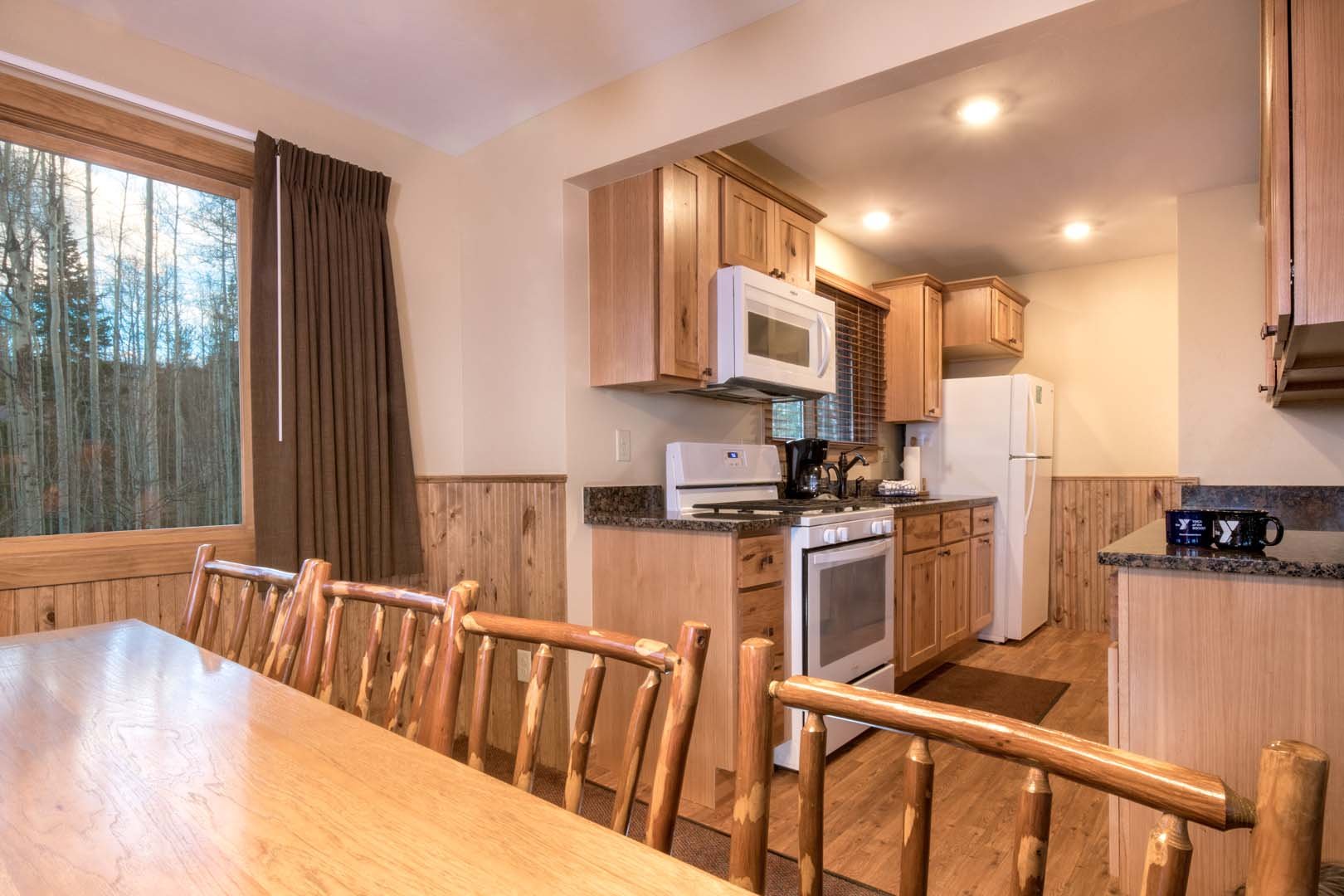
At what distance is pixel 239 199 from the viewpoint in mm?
2453

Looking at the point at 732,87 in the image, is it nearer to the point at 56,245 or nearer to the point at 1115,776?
the point at 56,245

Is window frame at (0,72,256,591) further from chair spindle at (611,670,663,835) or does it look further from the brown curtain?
chair spindle at (611,670,663,835)

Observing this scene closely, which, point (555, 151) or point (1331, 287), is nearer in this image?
point (1331, 287)

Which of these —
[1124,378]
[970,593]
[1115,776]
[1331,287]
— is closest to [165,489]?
[1115,776]

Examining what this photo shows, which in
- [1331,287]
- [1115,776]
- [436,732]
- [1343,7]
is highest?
[1343,7]

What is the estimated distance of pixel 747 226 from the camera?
2.99m

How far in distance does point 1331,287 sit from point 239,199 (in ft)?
9.43

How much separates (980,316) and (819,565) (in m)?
2.77

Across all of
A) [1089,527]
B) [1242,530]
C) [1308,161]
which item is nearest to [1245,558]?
[1242,530]

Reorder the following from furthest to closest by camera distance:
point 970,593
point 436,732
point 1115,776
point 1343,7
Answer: point 970,593 < point 1343,7 < point 436,732 < point 1115,776

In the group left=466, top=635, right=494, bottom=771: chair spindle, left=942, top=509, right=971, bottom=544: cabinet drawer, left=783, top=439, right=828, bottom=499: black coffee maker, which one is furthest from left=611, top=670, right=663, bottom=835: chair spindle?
left=942, top=509, right=971, bottom=544: cabinet drawer

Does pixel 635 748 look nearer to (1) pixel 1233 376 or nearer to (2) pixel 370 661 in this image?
(2) pixel 370 661

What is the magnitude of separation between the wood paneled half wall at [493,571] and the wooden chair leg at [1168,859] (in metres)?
2.21

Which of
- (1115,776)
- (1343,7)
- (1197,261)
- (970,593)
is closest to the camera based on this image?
(1115,776)
